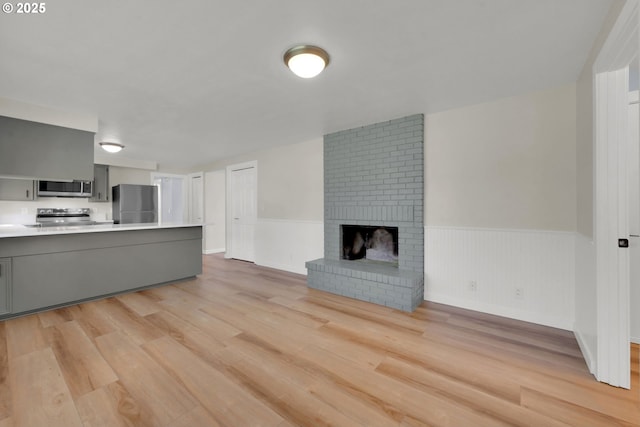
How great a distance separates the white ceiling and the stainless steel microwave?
281cm

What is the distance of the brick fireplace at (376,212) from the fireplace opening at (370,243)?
0.05 ft

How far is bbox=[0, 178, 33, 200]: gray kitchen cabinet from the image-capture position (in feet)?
14.9

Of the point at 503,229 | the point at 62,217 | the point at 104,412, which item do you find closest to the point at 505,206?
the point at 503,229

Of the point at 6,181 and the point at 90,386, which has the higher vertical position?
the point at 6,181

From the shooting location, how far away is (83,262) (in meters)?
3.25

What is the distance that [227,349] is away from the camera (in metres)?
2.17

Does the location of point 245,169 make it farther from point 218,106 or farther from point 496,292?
point 496,292

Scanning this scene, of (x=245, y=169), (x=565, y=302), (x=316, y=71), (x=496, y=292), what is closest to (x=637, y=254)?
(x=565, y=302)

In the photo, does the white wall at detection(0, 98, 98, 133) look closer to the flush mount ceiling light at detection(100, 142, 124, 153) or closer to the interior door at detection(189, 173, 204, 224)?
the flush mount ceiling light at detection(100, 142, 124, 153)

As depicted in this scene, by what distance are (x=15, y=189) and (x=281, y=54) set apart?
579 cm

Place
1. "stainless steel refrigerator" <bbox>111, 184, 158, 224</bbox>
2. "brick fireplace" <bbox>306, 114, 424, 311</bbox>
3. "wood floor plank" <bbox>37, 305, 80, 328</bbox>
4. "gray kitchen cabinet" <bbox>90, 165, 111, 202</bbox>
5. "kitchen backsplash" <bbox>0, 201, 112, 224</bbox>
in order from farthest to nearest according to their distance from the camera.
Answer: "stainless steel refrigerator" <bbox>111, 184, 158, 224</bbox> → "gray kitchen cabinet" <bbox>90, 165, 111, 202</bbox> → "kitchen backsplash" <bbox>0, 201, 112, 224</bbox> → "brick fireplace" <bbox>306, 114, 424, 311</bbox> → "wood floor plank" <bbox>37, 305, 80, 328</bbox>

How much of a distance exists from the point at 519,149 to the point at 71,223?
743 cm

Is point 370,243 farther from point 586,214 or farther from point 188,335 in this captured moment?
point 188,335

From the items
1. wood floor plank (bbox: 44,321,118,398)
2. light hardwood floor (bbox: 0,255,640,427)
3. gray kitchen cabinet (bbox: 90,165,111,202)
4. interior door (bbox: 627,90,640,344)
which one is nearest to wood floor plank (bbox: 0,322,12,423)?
light hardwood floor (bbox: 0,255,640,427)
